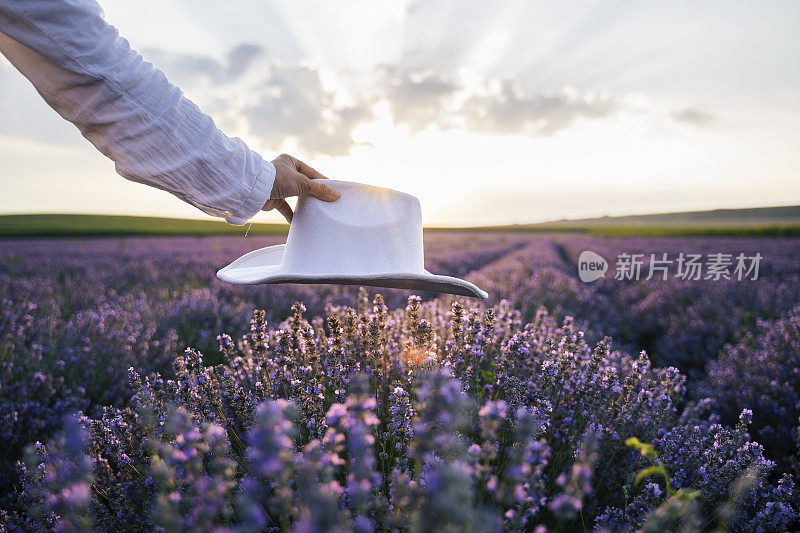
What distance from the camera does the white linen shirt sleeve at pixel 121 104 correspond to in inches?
56.8

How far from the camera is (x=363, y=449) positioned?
743 millimetres

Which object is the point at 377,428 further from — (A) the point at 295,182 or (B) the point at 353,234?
(A) the point at 295,182

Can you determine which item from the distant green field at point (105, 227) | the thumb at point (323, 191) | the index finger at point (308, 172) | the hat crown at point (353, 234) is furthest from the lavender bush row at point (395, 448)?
the distant green field at point (105, 227)

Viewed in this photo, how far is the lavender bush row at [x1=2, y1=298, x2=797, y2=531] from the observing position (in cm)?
85

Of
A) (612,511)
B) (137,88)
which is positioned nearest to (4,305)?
(137,88)

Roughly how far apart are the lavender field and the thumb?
Answer: 542 mm

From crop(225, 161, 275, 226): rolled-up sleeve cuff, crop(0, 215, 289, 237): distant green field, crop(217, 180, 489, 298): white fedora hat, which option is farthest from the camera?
crop(0, 215, 289, 237): distant green field

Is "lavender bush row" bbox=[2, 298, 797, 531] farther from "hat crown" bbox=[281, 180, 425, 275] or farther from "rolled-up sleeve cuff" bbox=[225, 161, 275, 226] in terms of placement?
"rolled-up sleeve cuff" bbox=[225, 161, 275, 226]

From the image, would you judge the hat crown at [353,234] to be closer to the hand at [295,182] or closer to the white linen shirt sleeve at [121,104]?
the hand at [295,182]

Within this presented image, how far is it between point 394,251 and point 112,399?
2240 millimetres

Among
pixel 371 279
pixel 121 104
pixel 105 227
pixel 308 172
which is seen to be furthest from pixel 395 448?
pixel 105 227

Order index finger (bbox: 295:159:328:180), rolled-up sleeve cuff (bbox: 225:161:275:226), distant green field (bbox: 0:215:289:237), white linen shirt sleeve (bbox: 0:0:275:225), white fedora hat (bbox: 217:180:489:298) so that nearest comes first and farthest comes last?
1. white linen shirt sleeve (bbox: 0:0:275:225)
2. rolled-up sleeve cuff (bbox: 225:161:275:226)
3. white fedora hat (bbox: 217:180:489:298)
4. index finger (bbox: 295:159:328:180)
5. distant green field (bbox: 0:215:289:237)

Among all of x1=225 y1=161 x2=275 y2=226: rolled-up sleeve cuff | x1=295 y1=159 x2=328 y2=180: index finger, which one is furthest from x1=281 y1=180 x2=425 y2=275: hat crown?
x1=225 y1=161 x2=275 y2=226: rolled-up sleeve cuff

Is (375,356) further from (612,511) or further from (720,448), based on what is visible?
(720,448)
